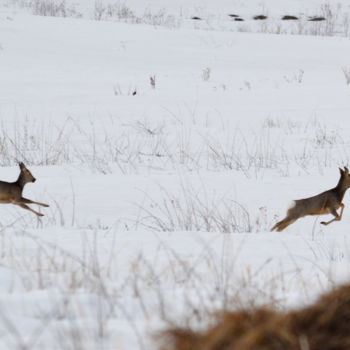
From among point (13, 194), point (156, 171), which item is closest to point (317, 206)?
point (156, 171)

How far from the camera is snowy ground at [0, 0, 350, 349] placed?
252 centimetres

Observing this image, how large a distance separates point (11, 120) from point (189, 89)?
425cm

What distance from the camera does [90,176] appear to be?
7.28 m

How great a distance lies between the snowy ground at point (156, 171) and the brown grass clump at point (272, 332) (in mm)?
133

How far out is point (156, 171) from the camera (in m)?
7.59

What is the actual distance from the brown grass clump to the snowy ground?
13 cm

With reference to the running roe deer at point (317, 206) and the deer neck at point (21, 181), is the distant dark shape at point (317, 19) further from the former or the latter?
the deer neck at point (21, 181)

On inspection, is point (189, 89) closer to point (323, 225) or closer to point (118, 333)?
point (323, 225)

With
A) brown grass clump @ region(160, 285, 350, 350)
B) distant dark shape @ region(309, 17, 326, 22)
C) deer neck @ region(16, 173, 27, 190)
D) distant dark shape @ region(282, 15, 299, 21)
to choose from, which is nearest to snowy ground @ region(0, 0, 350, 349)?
brown grass clump @ region(160, 285, 350, 350)

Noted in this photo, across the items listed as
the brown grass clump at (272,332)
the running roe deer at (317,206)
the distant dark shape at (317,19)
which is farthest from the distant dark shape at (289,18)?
the brown grass clump at (272,332)

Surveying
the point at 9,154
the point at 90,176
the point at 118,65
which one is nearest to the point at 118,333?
the point at 90,176

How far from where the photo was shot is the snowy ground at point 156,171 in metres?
2.52

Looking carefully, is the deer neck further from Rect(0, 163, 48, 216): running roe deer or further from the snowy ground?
the snowy ground

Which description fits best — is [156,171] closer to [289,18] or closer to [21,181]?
[21,181]
